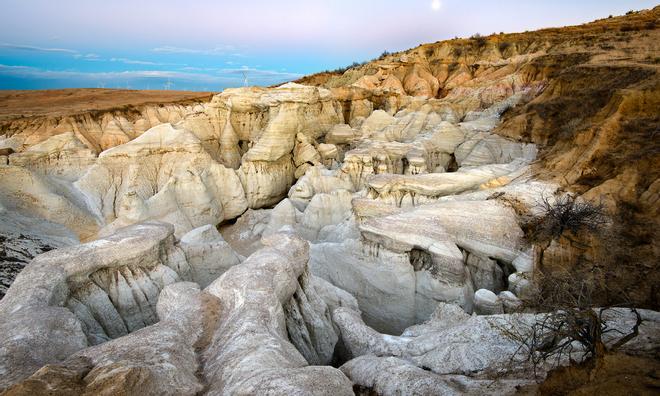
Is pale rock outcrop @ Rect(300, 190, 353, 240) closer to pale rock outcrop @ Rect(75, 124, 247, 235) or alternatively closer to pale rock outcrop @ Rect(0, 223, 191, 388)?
pale rock outcrop @ Rect(75, 124, 247, 235)

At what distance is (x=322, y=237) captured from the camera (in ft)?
41.5

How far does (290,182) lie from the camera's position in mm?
19031

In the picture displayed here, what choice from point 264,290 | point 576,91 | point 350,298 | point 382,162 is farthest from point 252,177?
point 576,91

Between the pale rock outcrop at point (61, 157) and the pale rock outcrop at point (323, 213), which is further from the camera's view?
the pale rock outcrop at point (61, 157)

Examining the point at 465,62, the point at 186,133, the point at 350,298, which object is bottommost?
the point at 350,298

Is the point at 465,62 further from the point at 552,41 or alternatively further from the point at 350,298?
the point at 350,298

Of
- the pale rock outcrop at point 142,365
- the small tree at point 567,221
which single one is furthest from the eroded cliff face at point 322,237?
the small tree at point 567,221

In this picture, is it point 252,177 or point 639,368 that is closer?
point 639,368

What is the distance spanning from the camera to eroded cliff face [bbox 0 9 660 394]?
4168 millimetres

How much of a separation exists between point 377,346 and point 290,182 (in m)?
14.1

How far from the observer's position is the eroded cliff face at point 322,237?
4168 millimetres

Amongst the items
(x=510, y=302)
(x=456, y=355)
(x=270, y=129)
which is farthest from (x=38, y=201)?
(x=510, y=302)

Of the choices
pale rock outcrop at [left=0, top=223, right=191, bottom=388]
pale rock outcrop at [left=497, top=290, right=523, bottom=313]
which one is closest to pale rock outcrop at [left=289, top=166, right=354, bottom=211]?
pale rock outcrop at [left=0, top=223, right=191, bottom=388]

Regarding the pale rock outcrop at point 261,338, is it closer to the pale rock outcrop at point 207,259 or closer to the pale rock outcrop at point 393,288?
the pale rock outcrop at point 393,288
